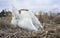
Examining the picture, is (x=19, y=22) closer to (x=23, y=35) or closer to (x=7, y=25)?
(x=7, y=25)

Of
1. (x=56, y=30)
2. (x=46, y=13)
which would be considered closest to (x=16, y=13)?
(x=56, y=30)

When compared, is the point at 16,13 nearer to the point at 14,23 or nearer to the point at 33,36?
the point at 14,23

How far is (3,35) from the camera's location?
4766 mm

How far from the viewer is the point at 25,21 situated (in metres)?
6.09

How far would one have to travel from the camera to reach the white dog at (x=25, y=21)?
5914 millimetres

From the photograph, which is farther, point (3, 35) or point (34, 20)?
point (34, 20)

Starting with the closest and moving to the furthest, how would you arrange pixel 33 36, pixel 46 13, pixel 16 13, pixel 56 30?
1. pixel 33 36
2. pixel 56 30
3. pixel 16 13
4. pixel 46 13

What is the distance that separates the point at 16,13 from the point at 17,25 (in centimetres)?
54

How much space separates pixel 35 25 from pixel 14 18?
2.18 ft

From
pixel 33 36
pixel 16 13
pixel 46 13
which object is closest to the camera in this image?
pixel 33 36

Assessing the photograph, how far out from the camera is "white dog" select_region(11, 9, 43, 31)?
5.91m

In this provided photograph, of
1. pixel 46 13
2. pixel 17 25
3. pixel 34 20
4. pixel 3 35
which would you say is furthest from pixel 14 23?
pixel 46 13

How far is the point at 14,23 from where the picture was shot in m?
6.17

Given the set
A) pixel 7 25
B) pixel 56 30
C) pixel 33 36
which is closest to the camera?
pixel 33 36
